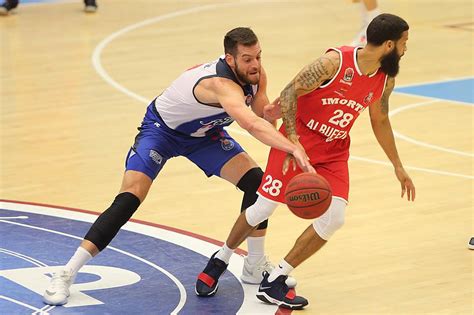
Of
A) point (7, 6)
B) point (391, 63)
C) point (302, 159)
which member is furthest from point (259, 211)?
point (7, 6)

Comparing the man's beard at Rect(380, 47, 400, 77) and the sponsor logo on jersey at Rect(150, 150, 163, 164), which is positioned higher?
the man's beard at Rect(380, 47, 400, 77)

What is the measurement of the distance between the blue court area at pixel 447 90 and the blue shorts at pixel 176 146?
6.45 m

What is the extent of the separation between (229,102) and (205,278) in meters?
1.22

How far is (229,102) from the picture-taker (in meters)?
7.36

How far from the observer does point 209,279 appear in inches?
305

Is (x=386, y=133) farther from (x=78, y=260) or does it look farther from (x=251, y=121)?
(x=78, y=260)

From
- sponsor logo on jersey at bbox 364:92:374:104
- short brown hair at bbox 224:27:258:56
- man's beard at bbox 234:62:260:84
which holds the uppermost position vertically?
short brown hair at bbox 224:27:258:56

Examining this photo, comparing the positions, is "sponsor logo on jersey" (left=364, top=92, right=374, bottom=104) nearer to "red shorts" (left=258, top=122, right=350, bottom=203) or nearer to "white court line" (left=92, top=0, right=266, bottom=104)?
"red shorts" (left=258, top=122, right=350, bottom=203)

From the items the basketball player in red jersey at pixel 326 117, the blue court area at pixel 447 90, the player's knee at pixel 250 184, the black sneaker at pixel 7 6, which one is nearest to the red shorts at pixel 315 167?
the basketball player in red jersey at pixel 326 117

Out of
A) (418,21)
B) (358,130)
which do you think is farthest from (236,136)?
(418,21)

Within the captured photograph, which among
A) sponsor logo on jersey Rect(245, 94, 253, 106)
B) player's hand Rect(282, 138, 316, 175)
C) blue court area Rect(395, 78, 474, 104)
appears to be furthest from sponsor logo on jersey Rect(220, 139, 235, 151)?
blue court area Rect(395, 78, 474, 104)

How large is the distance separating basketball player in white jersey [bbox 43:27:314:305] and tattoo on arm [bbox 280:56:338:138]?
0.13 metres

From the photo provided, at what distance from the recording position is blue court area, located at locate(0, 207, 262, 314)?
750cm

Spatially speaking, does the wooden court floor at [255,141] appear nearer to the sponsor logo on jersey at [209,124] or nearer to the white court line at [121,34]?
the white court line at [121,34]
